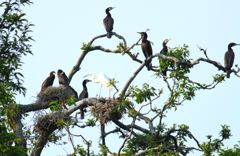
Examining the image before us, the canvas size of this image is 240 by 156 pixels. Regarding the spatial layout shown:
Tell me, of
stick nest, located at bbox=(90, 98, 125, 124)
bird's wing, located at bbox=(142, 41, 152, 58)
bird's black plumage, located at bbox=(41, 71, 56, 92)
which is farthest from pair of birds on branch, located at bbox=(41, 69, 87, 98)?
stick nest, located at bbox=(90, 98, 125, 124)

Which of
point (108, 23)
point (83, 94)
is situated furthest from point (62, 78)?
point (108, 23)

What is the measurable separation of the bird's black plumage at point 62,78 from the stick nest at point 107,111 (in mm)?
2441

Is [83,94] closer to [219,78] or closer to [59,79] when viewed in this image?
[59,79]

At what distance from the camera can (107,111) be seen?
1019 centimetres

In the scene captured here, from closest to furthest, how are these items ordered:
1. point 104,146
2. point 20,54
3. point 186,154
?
point 20,54 < point 104,146 < point 186,154

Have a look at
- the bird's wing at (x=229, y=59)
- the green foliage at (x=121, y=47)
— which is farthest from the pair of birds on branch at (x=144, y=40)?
the bird's wing at (x=229, y=59)

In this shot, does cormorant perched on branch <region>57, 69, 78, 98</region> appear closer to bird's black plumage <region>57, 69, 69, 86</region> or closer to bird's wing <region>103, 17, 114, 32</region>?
bird's black plumage <region>57, 69, 69, 86</region>

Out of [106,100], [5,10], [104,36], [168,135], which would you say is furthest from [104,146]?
[104,36]

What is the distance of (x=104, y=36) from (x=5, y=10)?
5.65 metres

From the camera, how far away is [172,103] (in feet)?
29.8

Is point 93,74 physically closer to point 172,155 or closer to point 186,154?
point 186,154

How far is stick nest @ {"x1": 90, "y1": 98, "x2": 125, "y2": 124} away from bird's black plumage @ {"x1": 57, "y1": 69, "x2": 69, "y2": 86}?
2.44 metres

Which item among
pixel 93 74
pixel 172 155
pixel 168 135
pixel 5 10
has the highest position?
pixel 93 74

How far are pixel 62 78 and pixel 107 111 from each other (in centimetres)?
306
